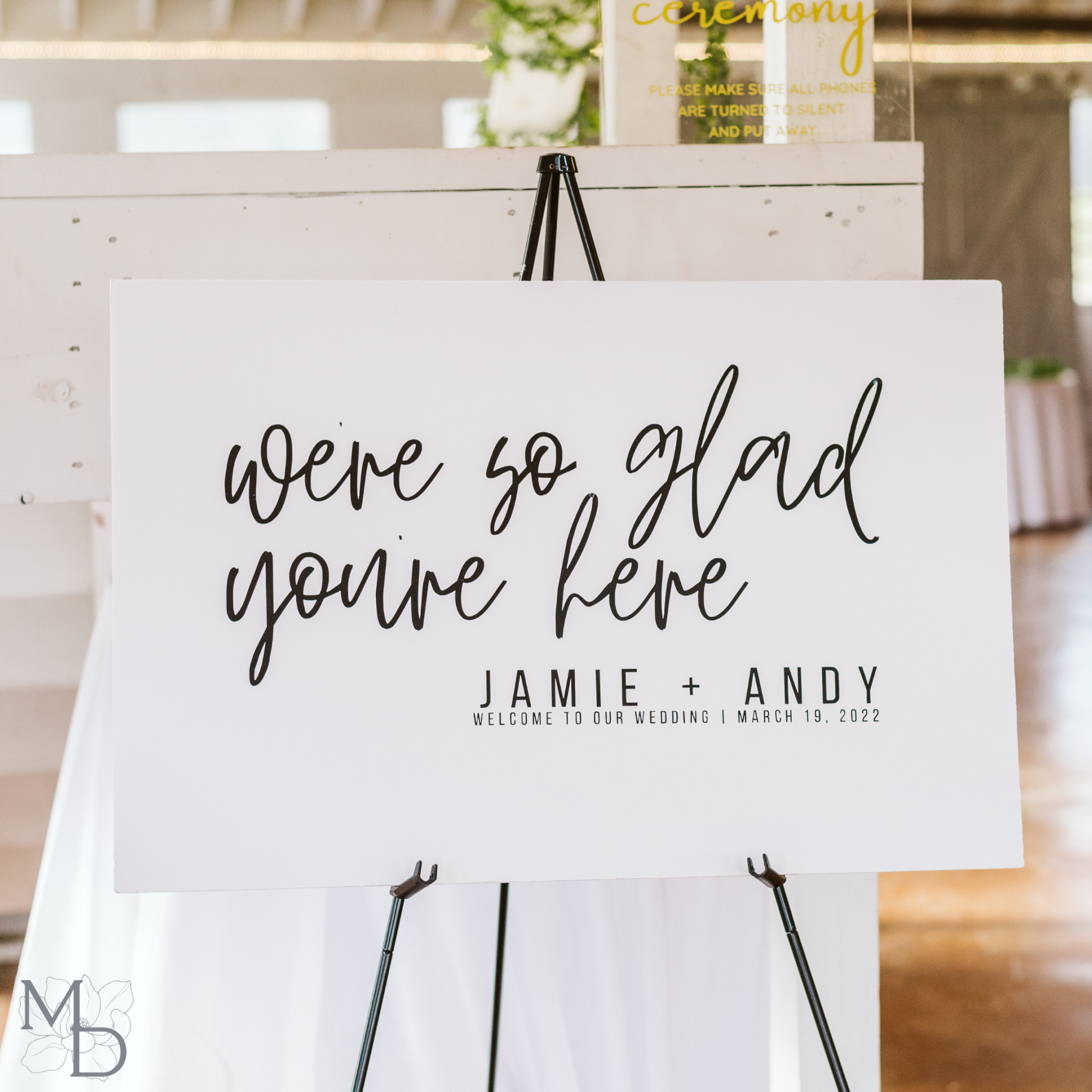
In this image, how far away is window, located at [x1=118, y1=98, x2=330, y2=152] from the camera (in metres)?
8.19

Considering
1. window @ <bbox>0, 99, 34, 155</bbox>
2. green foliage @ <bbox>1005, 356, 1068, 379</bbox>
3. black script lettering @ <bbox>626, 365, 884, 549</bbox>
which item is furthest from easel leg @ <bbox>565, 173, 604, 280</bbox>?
window @ <bbox>0, 99, 34, 155</bbox>

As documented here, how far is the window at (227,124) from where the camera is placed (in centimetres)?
819

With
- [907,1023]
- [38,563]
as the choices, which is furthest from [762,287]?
[907,1023]

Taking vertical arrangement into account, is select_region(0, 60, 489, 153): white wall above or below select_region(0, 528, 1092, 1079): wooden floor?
above

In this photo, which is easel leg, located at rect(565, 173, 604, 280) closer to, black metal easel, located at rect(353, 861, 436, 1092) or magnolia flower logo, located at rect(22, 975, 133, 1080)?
black metal easel, located at rect(353, 861, 436, 1092)

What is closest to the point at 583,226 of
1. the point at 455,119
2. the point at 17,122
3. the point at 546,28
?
the point at 546,28

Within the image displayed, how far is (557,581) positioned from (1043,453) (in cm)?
722

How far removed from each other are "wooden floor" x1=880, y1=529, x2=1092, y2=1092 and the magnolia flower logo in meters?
1.25

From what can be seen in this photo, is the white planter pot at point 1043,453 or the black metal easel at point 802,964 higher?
the white planter pot at point 1043,453

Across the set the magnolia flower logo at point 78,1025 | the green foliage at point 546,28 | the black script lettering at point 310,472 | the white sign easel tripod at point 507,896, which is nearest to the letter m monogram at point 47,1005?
the magnolia flower logo at point 78,1025

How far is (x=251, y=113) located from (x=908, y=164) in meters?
8.12

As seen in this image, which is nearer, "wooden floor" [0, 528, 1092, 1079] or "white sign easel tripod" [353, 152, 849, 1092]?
"white sign easel tripod" [353, 152, 849, 1092]

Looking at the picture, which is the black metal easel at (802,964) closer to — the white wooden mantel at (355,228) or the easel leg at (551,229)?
the easel leg at (551,229)

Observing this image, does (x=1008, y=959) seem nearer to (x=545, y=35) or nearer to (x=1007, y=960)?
(x=1007, y=960)
